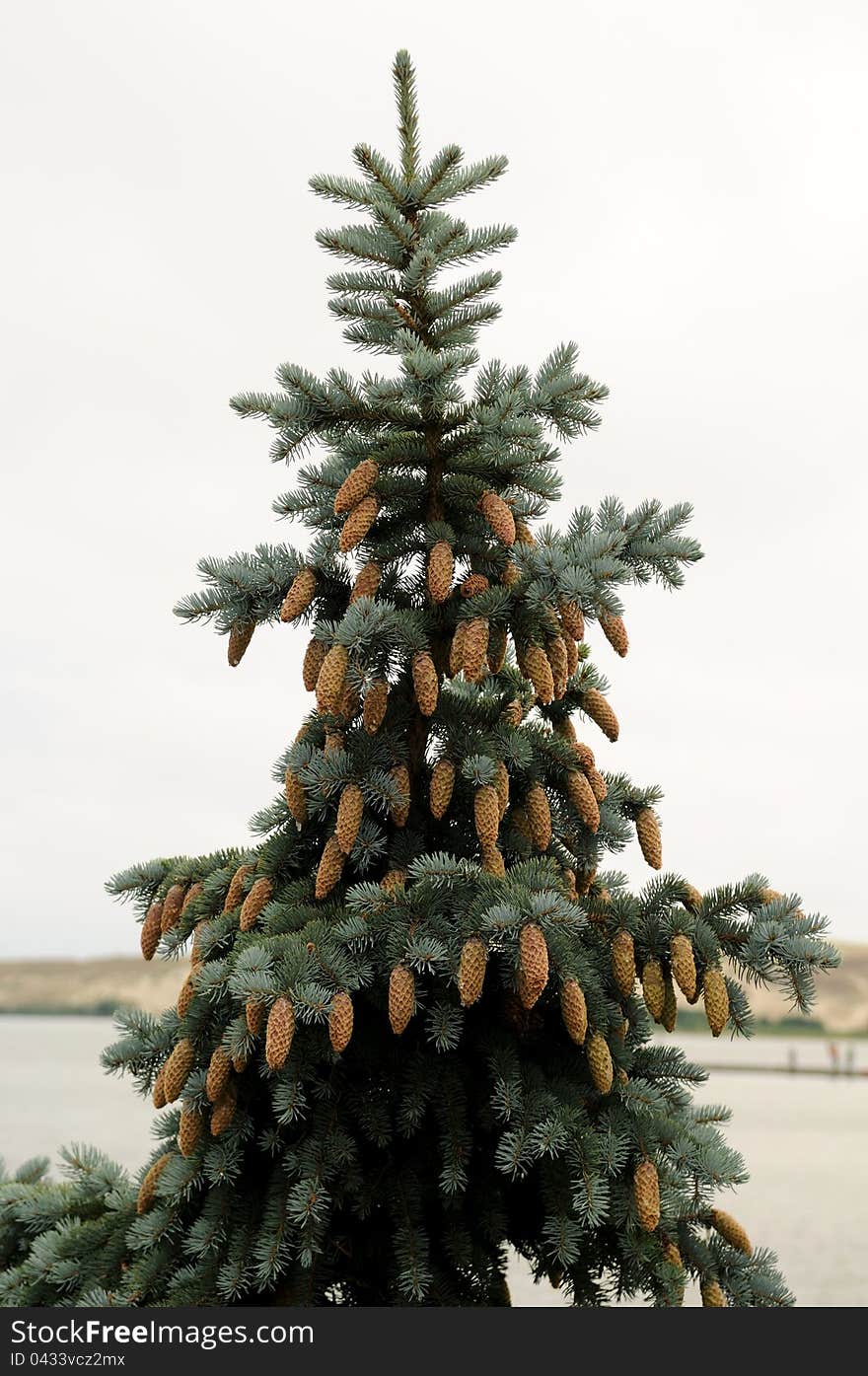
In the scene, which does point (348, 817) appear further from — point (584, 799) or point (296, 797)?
point (584, 799)

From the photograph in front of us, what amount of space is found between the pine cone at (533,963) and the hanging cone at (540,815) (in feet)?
1.98

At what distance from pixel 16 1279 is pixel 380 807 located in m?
2.24

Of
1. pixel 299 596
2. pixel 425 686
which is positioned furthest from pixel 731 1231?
pixel 299 596

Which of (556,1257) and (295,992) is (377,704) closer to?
(295,992)

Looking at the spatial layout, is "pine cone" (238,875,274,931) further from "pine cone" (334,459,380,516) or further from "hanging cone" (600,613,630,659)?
"hanging cone" (600,613,630,659)

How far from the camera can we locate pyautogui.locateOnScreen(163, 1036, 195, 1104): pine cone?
3.44 meters

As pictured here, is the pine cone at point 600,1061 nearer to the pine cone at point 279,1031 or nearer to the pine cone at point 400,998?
the pine cone at point 400,998

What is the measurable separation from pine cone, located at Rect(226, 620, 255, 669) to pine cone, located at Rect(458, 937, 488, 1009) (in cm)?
133

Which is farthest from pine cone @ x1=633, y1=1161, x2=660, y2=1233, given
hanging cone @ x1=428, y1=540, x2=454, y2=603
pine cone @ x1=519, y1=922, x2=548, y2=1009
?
hanging cone @ x1=428, y1=540, x2=454, y2=603

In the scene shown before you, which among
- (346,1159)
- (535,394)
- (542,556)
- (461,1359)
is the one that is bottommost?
(461,1359)

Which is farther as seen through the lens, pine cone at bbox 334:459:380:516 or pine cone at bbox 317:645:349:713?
pine cone at bbox 334:459:380:516

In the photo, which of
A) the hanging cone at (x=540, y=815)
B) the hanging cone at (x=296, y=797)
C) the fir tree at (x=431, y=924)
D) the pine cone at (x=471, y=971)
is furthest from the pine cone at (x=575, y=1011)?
the hanging cone at (x=296, y=797)

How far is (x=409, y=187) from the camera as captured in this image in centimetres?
409

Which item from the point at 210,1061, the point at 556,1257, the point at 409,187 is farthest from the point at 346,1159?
the point at 409,187
